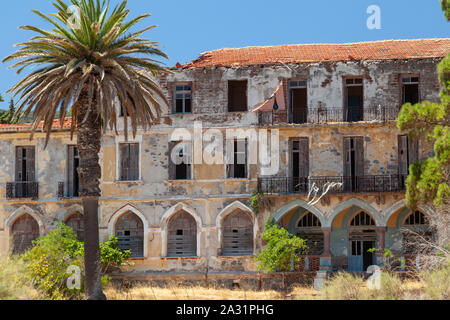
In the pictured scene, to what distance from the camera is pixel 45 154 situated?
140 feet

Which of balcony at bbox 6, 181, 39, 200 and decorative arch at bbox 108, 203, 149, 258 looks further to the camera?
balcony at bbox 6, 181, 39, 200

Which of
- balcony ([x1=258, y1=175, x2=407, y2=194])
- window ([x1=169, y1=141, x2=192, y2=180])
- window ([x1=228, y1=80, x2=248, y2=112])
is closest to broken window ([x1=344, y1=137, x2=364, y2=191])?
balcony ([x1=258, y1=175, x2=407, y2=194])

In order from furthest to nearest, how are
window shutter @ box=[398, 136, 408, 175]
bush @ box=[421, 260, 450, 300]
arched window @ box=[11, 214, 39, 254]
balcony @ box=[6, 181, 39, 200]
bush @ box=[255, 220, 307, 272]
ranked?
arched window @ box=[11, 214, 39, 254], balcony @ box=[6, 181, 39, 200], window shutter @ box=[398, 136, 408, 175], bush @ box=[255, 220, 307, 272], bush @ box=[421, 260, 450, 300]

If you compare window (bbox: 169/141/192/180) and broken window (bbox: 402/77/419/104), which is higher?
broken window (bbox: 402/77/419/104)

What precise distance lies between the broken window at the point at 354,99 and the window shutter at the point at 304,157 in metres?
2.21

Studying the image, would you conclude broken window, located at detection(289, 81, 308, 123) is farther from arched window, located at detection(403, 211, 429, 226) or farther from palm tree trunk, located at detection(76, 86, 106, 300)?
palm tree trunk, located at detection(76, 86, 106, 300)

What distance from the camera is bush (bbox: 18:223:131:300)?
1342 inches

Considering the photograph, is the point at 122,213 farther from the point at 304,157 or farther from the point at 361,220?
the point at 361,220

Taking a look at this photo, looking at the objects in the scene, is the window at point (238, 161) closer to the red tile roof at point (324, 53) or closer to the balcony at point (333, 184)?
the balcony at point (333, 184)

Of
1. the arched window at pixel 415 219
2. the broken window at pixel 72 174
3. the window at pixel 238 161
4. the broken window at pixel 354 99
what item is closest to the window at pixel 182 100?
the window at pixel 238 161

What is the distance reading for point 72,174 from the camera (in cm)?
4250

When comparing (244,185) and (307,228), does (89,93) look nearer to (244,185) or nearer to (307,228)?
(244,185)

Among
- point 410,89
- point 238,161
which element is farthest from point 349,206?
point 410,89
